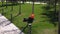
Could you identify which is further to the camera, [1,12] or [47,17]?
[1,12]

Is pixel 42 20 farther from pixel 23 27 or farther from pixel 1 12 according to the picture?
pixel 1 12

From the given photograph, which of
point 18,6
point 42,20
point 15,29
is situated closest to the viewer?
point 15,29

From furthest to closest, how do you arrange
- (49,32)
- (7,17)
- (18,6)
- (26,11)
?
(18,6)
(26,11)
(7,17)
(49,32)

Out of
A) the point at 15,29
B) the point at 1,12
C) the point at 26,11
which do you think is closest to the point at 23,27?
the point at 15,29

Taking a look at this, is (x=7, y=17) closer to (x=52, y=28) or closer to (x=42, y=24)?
(x=42, y=24)

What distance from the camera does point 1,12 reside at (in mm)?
7477

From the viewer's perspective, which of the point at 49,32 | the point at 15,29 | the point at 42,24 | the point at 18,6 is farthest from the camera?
the point at 18,6

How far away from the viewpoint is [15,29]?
16.4ft

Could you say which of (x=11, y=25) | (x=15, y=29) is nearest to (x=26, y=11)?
(x=11, y=25)

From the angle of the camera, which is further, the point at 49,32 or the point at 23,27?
the point at 23,27

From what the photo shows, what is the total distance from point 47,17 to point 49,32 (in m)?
1.43

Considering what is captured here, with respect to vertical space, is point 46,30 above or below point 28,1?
below

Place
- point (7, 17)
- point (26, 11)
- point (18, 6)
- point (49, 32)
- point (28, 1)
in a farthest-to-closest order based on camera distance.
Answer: point (28, 1), point (18, 6), point (26, 11), point (7, 17), point (49, 32)

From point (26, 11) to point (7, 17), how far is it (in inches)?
37.9
